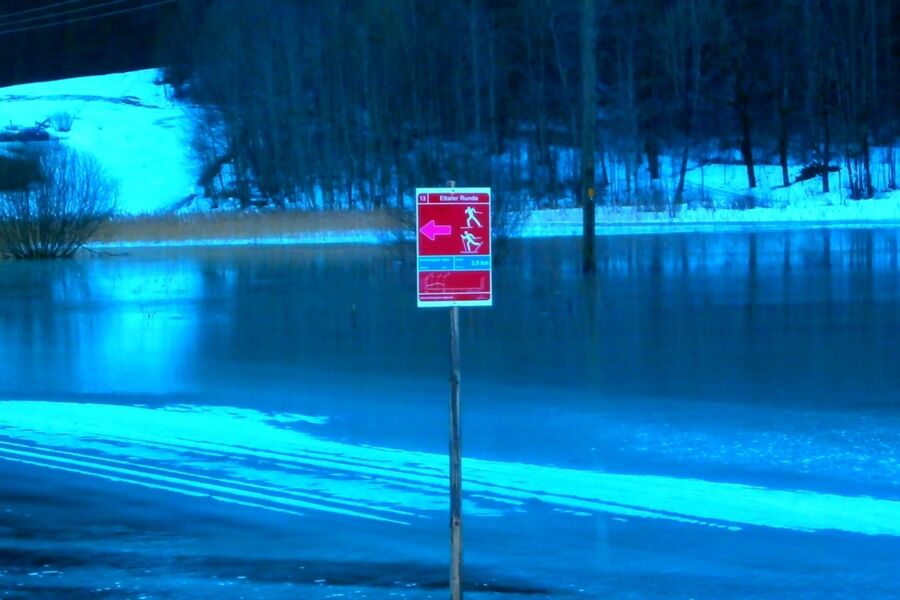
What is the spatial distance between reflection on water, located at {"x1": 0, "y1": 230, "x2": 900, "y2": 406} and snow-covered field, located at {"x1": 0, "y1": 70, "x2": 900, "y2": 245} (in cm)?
1374

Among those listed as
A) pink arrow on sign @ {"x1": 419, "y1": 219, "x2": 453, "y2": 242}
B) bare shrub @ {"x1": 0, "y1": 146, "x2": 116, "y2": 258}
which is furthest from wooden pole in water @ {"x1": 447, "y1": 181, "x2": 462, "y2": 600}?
bare shrub @ {"x1": 0, "y1": 146, "x2": 116, "y2": 258}

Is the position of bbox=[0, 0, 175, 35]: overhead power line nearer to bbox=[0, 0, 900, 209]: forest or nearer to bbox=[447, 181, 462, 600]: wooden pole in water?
bbox=[0, 0, 900, 209]: forest

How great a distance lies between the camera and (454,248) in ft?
19.9

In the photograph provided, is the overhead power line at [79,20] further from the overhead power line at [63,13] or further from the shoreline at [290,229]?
the shoreline at [290,229]

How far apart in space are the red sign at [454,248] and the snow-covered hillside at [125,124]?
181 ft

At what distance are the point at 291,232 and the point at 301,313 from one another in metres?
24.7

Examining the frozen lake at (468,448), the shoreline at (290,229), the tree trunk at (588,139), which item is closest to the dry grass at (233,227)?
the shoreline at (290,229)

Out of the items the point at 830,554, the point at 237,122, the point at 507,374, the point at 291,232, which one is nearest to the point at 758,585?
the point at 830,554

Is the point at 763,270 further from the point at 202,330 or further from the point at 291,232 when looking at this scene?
the point at 291,232

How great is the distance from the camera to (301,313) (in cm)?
1986

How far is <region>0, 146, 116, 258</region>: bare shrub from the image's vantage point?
3872 cm

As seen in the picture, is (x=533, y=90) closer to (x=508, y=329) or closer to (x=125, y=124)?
(x=125, y=124)

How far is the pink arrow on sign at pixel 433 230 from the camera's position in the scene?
6012mm

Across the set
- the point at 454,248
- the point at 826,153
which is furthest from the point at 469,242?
the point at 826,153
